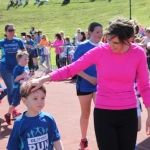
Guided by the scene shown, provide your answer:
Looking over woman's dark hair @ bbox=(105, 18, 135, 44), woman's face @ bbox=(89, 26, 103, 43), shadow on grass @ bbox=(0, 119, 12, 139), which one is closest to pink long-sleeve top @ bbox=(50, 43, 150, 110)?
woman's dark hair @ bbox=(105, 18, 135, 44)

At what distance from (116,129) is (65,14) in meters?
45.4

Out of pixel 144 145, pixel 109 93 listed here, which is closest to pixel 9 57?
pixel 144 145

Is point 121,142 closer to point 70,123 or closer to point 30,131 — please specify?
point 30,131

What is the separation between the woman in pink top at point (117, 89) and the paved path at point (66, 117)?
2.32 meters

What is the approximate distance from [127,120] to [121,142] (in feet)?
0.77

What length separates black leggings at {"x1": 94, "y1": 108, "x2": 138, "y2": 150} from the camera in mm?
3810

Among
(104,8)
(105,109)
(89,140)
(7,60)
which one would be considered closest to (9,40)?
(7,60)

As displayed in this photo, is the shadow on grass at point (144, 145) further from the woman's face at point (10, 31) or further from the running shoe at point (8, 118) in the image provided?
the woman's face at point (10, 31)

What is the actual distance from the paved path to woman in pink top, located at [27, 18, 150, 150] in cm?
232

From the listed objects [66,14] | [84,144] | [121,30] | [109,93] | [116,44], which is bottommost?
[84,144]

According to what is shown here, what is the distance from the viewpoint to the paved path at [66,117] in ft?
21.0

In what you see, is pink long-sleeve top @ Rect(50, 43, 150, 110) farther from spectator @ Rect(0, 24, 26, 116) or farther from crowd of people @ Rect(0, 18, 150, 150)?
Answer: spectator @ Rect(0, 24, 26, 116)

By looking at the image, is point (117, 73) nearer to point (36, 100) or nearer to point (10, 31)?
point (36, 100)

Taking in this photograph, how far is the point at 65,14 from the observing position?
48.4m
